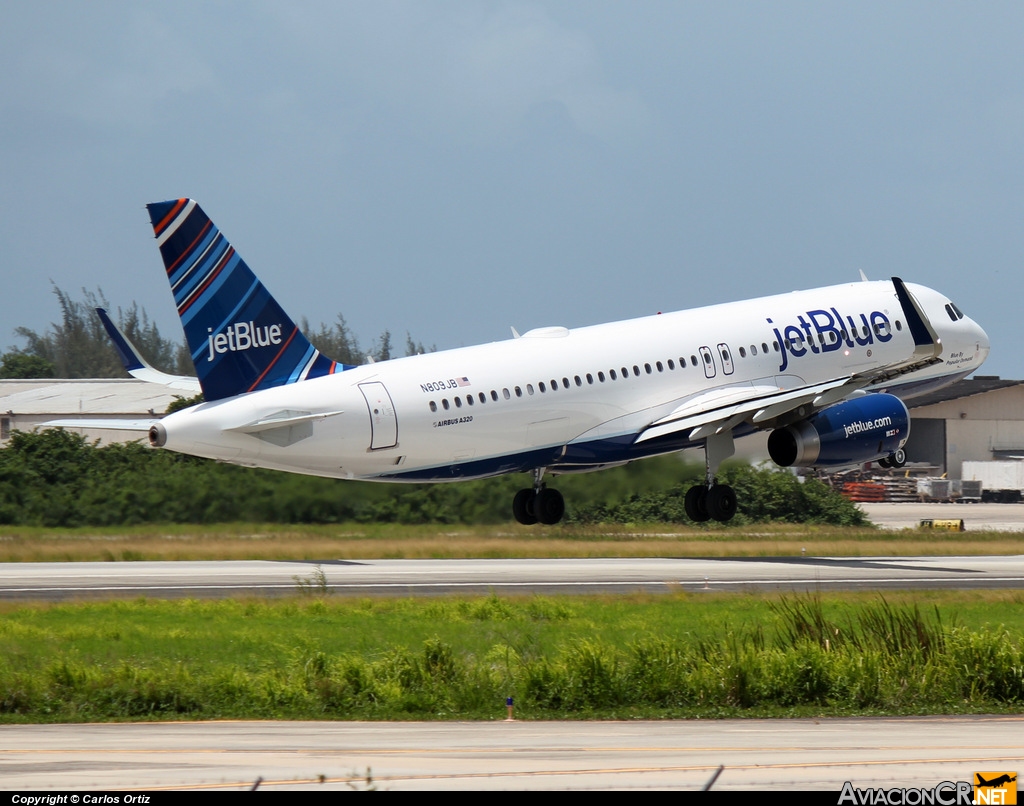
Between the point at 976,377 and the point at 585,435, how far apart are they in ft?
263

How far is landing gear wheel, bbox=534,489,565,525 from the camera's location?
4569 cm

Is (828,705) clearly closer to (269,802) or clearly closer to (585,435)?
(269,802)

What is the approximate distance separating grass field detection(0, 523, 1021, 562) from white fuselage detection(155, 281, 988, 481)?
2529mm

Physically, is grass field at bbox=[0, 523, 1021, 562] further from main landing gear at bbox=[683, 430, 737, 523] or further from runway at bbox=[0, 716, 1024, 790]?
runway at bbox=[0, 716, 1024, 790]

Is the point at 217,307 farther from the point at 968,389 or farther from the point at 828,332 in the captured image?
the point at 968,389

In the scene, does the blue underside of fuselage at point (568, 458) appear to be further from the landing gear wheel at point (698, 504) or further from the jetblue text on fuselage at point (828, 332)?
the jetblue text on fuselage at point (828, 332)

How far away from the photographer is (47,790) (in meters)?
11.8

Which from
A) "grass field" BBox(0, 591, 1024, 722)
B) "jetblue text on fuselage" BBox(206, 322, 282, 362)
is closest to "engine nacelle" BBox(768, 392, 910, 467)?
"jetblue text on fuselage" BBox(206, 322, 282, 362)

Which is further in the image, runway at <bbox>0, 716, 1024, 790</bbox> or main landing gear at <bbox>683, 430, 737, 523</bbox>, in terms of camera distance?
main landing gear at <bbox>683, 430, 737, 523</bbox>

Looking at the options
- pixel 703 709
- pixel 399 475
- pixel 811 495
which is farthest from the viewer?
pixel 811 495

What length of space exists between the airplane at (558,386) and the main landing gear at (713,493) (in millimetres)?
50

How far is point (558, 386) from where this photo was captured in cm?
4372

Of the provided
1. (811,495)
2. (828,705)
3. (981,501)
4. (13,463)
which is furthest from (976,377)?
(828,705)

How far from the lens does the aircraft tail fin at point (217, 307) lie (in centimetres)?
3797
